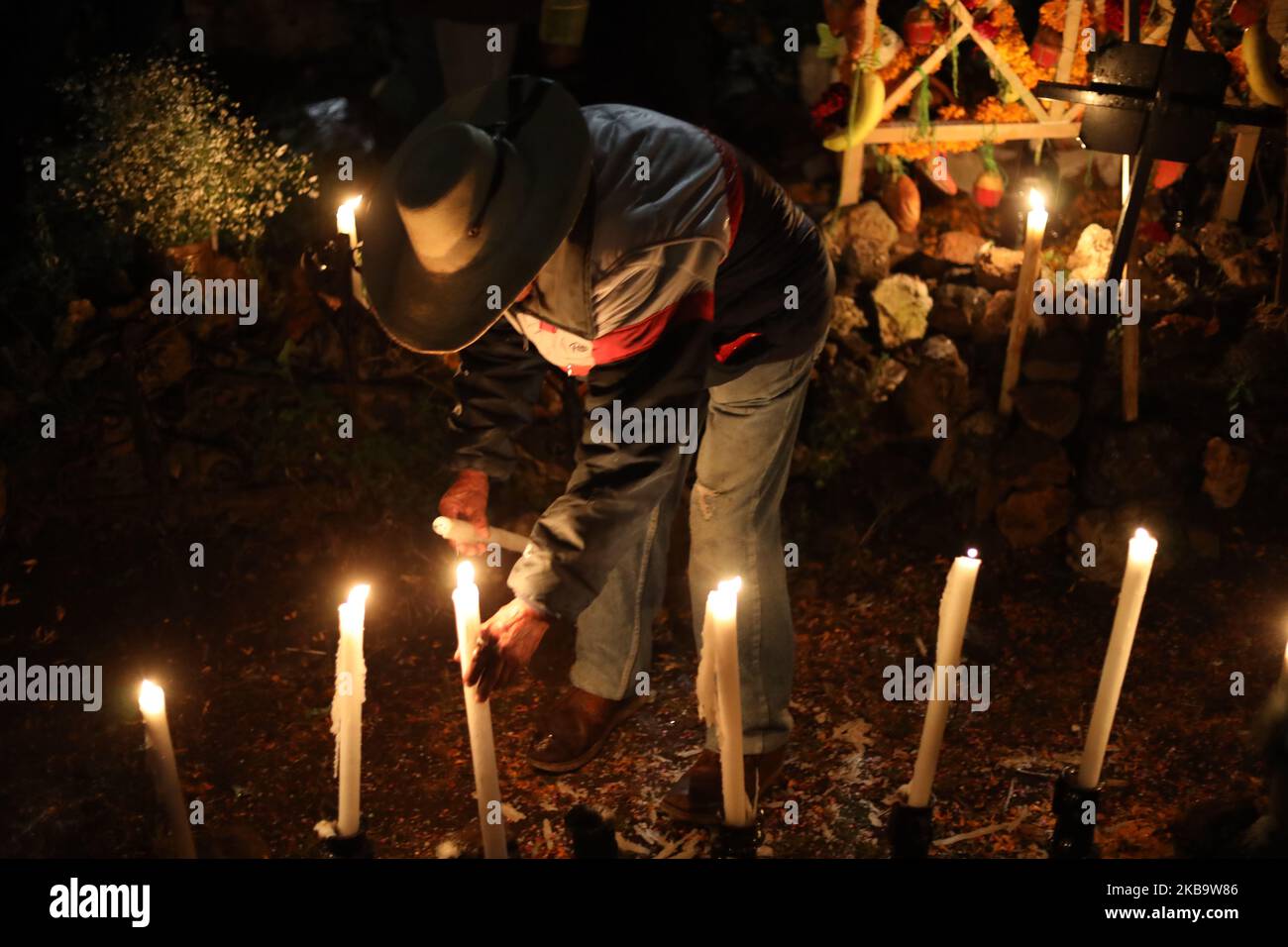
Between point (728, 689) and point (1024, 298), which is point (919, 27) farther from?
point (728, 689)

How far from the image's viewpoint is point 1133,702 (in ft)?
12.4

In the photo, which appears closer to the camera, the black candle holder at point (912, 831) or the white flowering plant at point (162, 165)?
the black candle holder at point (912, 831)

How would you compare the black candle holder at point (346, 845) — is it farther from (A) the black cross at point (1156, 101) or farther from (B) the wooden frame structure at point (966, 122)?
(B) the wooden frame structure at point (966, 122)

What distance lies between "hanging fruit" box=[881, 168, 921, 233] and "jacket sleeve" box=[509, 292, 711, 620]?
2.88 meters

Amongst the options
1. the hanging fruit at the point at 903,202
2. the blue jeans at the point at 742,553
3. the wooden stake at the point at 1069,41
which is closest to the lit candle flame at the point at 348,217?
the blue jeans at the point at 742,553

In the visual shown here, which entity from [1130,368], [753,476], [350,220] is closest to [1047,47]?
[1130,368]

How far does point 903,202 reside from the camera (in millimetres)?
5180

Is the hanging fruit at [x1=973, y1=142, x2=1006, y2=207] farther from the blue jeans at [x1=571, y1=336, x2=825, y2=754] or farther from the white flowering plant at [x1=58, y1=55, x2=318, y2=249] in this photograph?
the white flowering plant at [x1=58, y1=55, x2=318, y2=249]

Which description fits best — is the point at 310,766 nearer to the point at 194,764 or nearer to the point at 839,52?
the point at 194,764

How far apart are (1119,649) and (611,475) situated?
3.97 ft

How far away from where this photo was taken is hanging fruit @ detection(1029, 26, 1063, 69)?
4.91 m

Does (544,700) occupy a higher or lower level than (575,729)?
higher

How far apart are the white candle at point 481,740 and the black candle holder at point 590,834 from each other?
165 mm

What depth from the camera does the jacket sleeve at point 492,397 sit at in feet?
10.5
